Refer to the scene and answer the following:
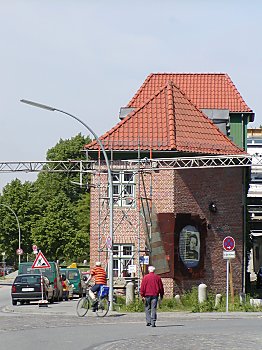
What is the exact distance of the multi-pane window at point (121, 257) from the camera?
4315 cm

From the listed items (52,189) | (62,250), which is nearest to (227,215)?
(62,250)

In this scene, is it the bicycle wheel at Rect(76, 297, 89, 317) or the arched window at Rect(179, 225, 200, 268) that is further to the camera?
the arched window at Rect(179, 225, 200, 268)

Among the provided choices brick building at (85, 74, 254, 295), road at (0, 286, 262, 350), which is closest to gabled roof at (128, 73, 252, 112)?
brick building at (85, 74, 254, 295)

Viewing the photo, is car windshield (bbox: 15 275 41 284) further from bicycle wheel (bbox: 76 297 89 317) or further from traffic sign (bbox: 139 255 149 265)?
bicycle wheel (bbox: 76 297 89 317)

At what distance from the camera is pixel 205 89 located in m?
59.6

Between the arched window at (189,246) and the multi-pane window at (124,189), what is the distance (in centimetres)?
271

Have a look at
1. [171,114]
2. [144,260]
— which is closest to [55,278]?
[144,260]

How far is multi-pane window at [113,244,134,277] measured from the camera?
4315 cm

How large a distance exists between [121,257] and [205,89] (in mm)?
19217

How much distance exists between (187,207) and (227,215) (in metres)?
2.57

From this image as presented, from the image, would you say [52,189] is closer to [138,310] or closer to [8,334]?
[138,310]

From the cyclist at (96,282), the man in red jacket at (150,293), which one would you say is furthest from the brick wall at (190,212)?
the man in red jacket at (150,293)

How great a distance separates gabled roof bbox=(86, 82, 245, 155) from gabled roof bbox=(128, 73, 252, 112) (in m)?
9.13

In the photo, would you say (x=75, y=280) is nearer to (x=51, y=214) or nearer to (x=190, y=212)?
(x=190, y=212)
